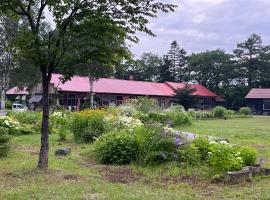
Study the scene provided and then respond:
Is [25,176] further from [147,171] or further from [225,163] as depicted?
[225,163]

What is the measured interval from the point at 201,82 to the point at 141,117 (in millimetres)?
61768

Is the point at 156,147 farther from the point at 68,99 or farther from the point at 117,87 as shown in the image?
the point at 117,87

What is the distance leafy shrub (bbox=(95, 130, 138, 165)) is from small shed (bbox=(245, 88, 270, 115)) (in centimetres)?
6469

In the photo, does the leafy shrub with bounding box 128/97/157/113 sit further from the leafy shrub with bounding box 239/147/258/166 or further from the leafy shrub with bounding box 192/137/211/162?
the leafy shrub with bounding box 239/147/258/166

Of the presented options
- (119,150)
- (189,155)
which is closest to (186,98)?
(119,150)

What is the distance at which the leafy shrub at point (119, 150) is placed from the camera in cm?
1090

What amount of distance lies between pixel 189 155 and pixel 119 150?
1.97 metres

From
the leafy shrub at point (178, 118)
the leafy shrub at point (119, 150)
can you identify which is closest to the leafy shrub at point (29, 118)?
the leafy shrub at point (178, 118)

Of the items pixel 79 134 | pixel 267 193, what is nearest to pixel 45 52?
pixel 267 193

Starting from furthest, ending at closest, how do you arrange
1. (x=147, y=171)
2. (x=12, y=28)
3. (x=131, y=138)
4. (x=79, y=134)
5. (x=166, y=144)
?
(x=12, y=28) < (x=79, y=134) < (x=131, y=138) < (x=166, y=144) < (x=147, y=171)

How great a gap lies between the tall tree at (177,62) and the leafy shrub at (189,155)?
7945 cm

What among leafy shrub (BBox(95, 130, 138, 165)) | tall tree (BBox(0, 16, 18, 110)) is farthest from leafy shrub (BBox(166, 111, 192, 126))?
tall tree (BBox(0, 16, 18, 110))

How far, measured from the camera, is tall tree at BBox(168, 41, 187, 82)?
89875 mm

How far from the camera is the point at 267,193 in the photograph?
7207mm
